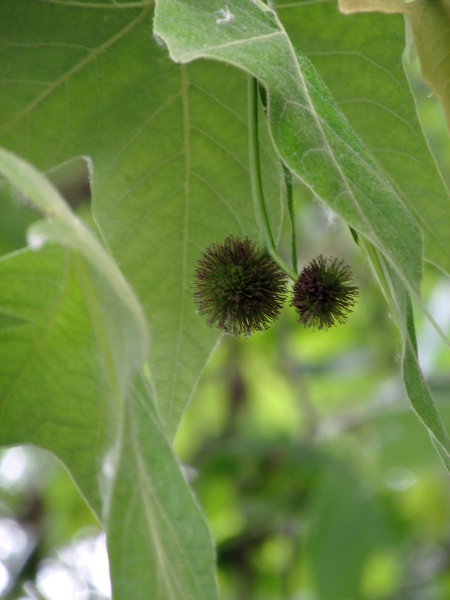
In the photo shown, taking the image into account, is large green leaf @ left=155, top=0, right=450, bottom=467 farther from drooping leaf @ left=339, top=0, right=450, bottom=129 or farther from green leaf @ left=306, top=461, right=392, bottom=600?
green leaf @ left=306, top=461, right=392, bottom=600

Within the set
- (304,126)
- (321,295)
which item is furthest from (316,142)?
(321,295)

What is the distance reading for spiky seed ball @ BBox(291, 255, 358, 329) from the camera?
1007mm

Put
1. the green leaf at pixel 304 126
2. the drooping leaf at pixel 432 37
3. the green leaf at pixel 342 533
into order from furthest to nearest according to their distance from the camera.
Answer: the green leaf at pixel 342 533 → the drooping leaf at pixel 432 37 → the green leaf at pixel 304 126

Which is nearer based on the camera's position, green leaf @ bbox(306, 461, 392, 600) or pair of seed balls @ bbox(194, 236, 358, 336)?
pair of seed balls @ bbox(194, 236, 358, 336)

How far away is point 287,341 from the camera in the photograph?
3281mm

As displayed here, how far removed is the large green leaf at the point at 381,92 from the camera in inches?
42.6

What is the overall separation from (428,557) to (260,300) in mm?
3091

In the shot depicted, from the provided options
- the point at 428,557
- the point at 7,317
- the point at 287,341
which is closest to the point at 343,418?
the point at 287,341

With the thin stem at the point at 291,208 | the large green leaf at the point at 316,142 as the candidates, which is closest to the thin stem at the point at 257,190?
the thin stem at the point at 291,208

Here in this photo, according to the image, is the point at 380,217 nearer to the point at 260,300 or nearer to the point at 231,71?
the point at 260,300

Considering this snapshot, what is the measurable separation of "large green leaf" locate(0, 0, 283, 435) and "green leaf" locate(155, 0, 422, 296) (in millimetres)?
298

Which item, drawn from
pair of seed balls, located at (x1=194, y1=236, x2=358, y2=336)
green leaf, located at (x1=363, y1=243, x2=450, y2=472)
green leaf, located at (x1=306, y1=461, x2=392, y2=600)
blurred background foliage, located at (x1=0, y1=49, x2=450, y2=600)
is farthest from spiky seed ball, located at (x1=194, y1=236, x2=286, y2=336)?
green leaf, located at (x1=306, y1=461, x2=392, y2=600)

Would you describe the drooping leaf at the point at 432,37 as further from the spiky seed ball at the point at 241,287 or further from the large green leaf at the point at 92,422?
the large green leaf at the point at 92,422

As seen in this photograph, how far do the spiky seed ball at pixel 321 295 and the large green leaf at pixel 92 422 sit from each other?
8.8 inches
